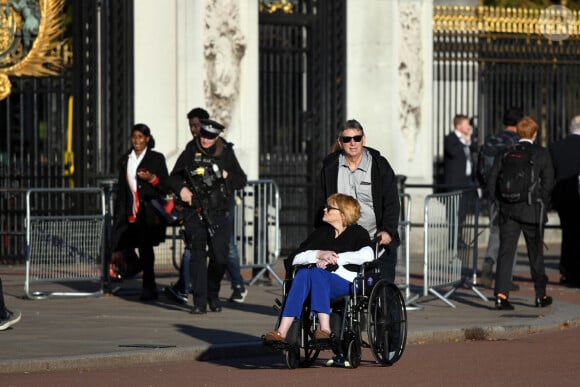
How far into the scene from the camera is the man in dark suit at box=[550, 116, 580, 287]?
1794cm

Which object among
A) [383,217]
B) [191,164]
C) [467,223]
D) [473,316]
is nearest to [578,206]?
[467,223]

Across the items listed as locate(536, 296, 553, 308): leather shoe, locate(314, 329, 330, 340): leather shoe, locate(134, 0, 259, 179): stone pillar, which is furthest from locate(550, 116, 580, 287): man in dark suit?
locate(314, 329, 330, 340): leather shoe

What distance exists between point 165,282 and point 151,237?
2.12 m

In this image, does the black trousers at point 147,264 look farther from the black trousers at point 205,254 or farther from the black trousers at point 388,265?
the black trousers at point 388,265

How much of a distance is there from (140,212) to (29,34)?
195 inches

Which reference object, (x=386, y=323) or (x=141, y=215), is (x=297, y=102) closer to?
(x=141, y=215)

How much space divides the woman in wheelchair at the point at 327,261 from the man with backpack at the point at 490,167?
5514mm

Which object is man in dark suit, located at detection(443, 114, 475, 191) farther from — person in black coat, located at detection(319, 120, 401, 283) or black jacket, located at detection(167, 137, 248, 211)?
person in black coat, located at detection(319, 120, 401, 283)

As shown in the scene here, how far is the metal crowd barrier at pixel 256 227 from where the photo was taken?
17141 mm

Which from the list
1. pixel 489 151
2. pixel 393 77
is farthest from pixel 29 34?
pixel 489 151

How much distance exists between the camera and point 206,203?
1449 cm

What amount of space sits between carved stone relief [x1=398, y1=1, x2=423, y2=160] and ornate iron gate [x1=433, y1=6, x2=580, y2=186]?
82 cm

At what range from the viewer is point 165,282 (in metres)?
17.8

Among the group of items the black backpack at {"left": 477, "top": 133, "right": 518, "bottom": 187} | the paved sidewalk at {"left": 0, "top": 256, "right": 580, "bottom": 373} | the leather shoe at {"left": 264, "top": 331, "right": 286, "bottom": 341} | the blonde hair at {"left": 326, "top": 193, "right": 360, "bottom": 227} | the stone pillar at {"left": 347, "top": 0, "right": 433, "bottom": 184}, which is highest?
the stone pillar at {"left": 347, "top": 0, "right": 433, "bottom": 184}
